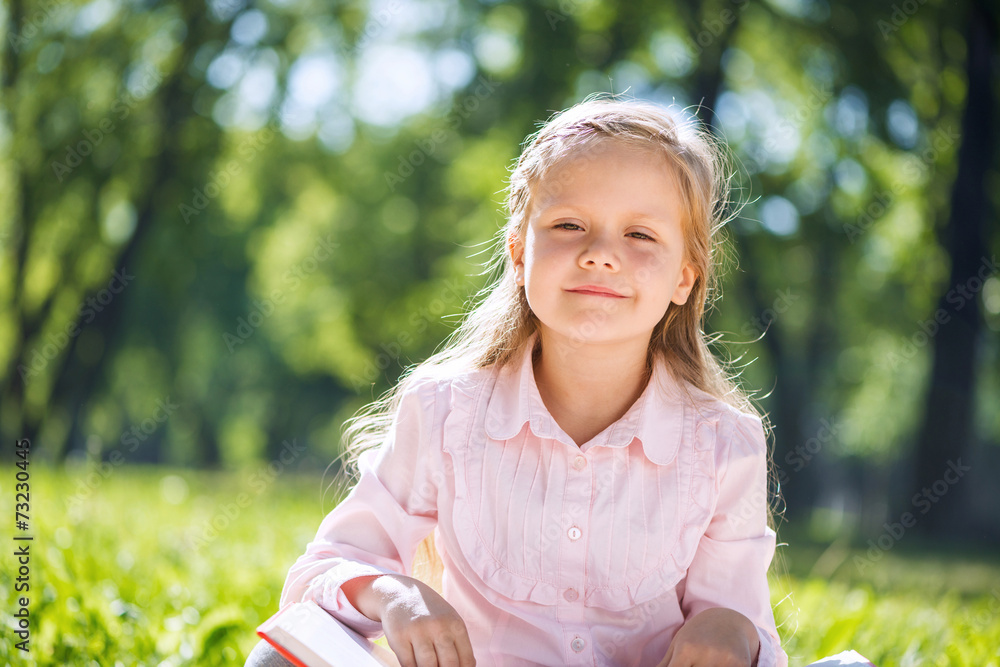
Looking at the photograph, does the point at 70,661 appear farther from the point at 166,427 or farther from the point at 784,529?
the point at 166,427

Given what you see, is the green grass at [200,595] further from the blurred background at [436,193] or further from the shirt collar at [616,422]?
the shirt collar at [616,422]

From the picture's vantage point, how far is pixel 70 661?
258cm

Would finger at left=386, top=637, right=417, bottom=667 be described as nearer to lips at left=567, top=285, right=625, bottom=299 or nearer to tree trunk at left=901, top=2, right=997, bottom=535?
lips at left=567, top=285, right=625, bottom=299

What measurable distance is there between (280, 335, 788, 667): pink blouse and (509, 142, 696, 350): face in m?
0.25

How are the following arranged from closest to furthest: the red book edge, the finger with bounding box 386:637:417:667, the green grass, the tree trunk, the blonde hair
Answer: the red book edge, the finger with bounding box 386:637:417:667, the blonde hair, the green grass, the tree trunk

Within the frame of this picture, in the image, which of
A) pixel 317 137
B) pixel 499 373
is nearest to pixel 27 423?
pixel 317 137

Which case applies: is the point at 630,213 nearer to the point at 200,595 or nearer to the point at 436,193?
the point at 200,595

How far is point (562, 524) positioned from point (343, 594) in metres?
0.52

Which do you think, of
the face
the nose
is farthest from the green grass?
the nose

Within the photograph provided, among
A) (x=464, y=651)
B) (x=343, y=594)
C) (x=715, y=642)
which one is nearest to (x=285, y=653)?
(x=343, y=594)

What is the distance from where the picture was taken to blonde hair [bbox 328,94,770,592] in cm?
211

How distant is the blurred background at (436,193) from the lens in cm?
1018

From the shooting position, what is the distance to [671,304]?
2.41 meters

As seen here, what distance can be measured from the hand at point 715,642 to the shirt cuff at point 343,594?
24.9 inches
